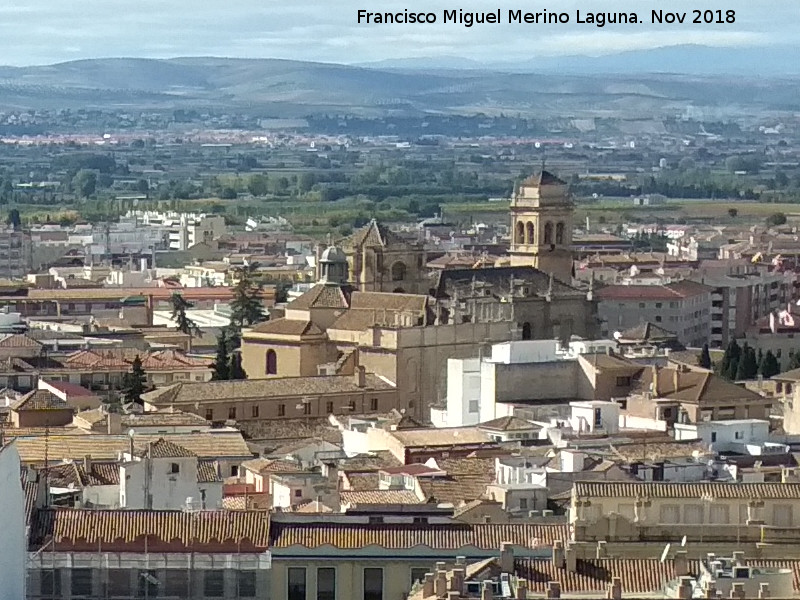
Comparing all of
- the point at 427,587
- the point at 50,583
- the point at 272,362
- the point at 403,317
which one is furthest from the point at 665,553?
the point at 272,362

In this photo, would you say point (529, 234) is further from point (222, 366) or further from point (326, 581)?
point (326, 581)

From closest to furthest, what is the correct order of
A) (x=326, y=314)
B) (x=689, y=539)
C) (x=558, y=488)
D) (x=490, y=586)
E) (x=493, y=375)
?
(x=490, y=586) < (x=689, y=539) < (x=558, y=488) < (x=493, y=375) < (x=326, y=314)

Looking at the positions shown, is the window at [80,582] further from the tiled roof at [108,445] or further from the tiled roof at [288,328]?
the tiled roof at [288,328]

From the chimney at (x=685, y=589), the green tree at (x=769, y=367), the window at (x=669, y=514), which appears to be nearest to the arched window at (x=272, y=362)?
the green tree at (x=769, y=367)

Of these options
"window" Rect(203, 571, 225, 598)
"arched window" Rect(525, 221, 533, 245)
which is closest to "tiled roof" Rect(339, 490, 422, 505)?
"window" Rect(203, 571, 225, 598)

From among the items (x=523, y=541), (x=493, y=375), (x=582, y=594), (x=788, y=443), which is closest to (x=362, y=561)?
(x=523, y=541)

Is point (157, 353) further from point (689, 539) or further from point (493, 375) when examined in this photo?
point (689, 539)

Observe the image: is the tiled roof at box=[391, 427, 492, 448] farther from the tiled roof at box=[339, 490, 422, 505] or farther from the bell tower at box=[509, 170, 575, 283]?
the bell tower at box=[509, 170, 575, 283]
